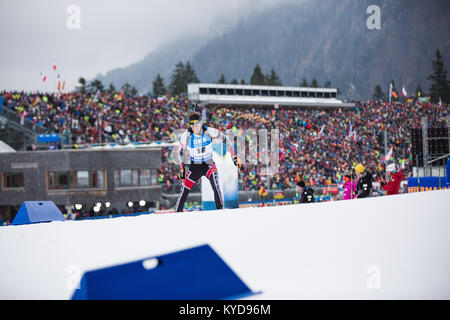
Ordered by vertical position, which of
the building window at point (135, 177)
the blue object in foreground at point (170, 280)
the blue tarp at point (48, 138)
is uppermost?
the blue tarp at point (48, 138)

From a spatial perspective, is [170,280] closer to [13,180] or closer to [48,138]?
[48,138]

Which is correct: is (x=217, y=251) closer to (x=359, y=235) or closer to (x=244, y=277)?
(x=244, y=277)

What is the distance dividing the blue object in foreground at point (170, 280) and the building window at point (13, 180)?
21.4m

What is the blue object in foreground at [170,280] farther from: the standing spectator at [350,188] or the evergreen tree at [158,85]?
the evergreen tree at [158,85]

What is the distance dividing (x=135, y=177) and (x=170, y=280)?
20.9 m

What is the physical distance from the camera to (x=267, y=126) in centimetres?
3209

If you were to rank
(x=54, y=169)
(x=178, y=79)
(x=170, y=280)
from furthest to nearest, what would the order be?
(x=178, y=79) → (x=54, y=169) → (x=170, y=280)

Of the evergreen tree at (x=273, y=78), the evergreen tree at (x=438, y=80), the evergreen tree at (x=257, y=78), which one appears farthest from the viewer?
the evergreen tree at (x=273, y=78)

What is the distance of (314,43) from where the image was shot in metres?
95.2

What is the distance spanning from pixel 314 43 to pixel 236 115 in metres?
68.9

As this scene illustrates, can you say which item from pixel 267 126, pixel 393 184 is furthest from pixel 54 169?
pixel 393 184

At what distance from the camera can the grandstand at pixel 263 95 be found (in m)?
40.1

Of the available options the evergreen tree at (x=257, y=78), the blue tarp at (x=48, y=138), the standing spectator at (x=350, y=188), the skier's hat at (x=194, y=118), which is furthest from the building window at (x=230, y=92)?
the skier's hat at (x=194, y=118)

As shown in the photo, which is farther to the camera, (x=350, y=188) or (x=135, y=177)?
(x=135, y=177)
